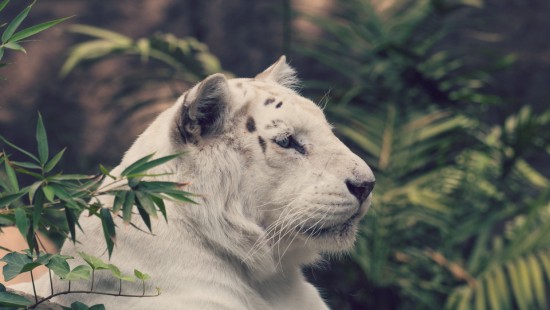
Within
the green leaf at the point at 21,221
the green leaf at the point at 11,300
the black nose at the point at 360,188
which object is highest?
the green leaf at the point at 21,221

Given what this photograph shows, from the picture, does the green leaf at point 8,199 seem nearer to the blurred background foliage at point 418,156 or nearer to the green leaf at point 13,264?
the green leaf at point 13,264

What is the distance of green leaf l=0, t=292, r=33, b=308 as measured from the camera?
2041mm

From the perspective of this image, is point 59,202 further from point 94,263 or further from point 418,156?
point 418,156

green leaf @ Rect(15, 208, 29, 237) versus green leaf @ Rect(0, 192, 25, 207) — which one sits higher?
green leaf @ Rect(0, 192, 25, 207)

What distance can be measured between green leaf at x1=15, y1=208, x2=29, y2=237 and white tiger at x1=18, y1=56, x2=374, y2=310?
491 millimetres

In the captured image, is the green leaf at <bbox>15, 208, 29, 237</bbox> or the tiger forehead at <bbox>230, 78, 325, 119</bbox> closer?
the green leaf at <bbox>15, 208, 29, 237</bbox>

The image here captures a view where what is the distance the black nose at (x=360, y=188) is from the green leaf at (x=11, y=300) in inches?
40.3

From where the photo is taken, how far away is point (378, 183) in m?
5.14

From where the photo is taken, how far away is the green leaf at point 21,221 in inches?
78.5

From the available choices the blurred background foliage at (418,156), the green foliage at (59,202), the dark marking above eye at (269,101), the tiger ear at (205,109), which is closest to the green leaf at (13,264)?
the green foliage at (59,202)

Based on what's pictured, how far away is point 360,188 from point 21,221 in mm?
1054

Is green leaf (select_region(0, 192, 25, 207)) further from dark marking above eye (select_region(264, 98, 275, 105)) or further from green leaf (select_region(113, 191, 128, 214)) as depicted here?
dark marking above eye (select_region(264, 98, 275, 105))

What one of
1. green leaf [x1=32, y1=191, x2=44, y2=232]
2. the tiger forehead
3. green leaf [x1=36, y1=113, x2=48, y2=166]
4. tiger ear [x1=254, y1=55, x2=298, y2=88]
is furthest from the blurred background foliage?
green leaf [x1=32, y1=191, x2=44, y2=232]

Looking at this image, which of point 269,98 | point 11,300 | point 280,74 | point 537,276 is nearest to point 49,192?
point 11,300
